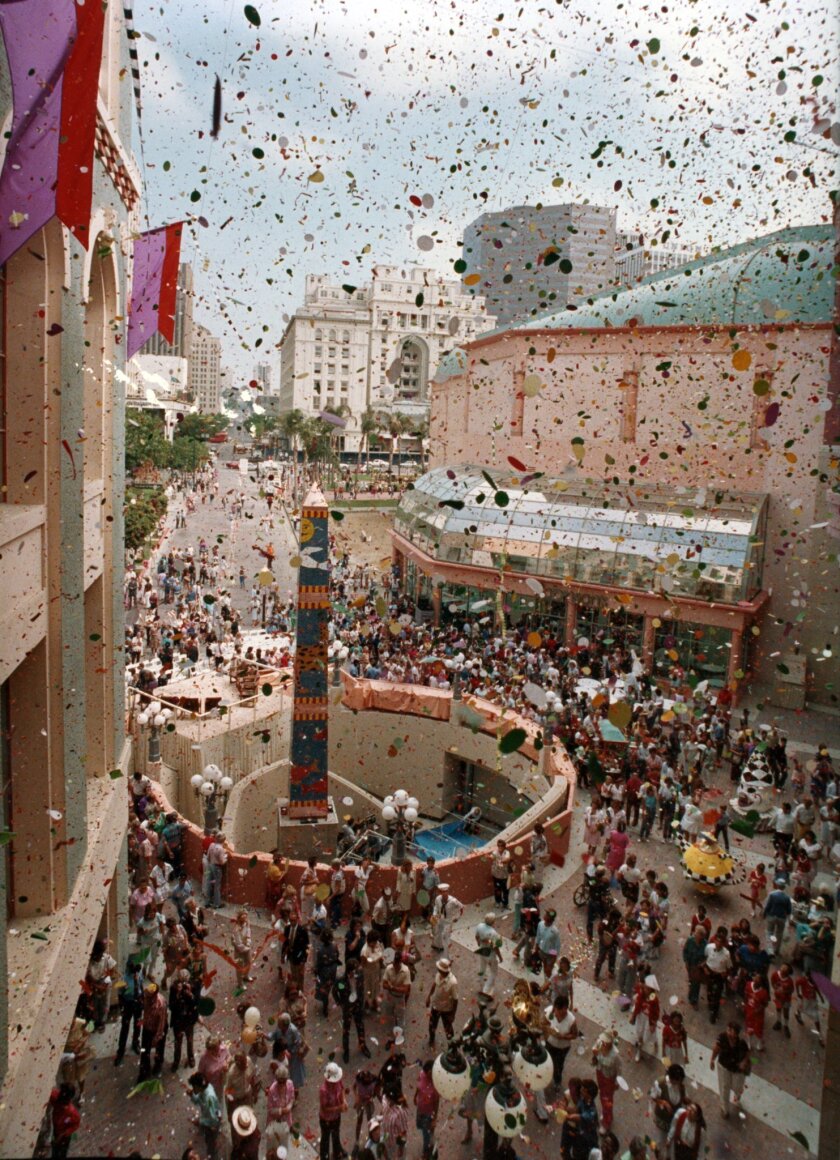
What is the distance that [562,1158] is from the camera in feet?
21.8

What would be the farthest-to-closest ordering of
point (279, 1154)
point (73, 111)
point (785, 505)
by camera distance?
point (785, 505), point (279, 1154), point (73, 111)

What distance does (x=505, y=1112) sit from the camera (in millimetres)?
6320

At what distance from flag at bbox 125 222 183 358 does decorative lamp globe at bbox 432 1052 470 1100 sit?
7.84 m

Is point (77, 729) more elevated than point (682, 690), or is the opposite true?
point (77, 729)

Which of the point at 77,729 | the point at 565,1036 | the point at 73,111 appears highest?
the point at 73,111

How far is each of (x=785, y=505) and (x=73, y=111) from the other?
2199 cm

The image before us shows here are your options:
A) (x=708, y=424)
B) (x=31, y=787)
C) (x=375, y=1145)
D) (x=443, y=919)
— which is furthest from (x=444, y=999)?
(x=708, y=424)

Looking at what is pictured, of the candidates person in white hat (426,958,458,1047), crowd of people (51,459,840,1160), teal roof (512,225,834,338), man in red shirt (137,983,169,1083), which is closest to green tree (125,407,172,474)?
teal roof (512,225,834,338)

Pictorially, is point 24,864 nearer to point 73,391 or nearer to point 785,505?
point 73,391

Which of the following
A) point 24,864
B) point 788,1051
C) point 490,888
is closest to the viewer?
point 24,864

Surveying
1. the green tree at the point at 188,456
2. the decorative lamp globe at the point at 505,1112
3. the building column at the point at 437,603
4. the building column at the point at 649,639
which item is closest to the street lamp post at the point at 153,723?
the decorative lamp globe at the point at 505,1112

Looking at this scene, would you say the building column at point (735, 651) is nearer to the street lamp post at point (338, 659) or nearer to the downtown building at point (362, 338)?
the street lamp post at point (338, 659)

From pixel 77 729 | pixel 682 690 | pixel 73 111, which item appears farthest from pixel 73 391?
pixel 682 690

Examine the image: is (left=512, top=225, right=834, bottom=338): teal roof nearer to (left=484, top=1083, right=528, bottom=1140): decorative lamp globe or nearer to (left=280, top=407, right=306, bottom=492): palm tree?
(left=484, top=1083, right=528, bottom=1140): decorative lamp globe
